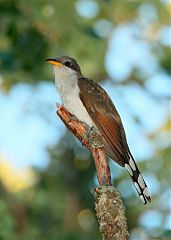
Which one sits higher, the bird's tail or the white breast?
the white breast

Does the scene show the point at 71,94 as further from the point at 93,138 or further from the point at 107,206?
the point at 107,206

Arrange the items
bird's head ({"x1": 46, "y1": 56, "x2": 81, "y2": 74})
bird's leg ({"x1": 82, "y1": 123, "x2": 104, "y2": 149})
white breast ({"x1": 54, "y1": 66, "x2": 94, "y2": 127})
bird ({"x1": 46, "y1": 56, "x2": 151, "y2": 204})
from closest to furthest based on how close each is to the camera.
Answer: bird's leg ({"x1": 82, "y1": 123, "x2": 104, "y2": 149}) < bird ({"x1": 46, "y1": 56, "x2": 151, "y2": 204}) < white breast ({"x1": 54, "y1": 66, "x2": 94, "y2": 127}) < bird's head ({"x1": 46, "y1": 56, "x2": 81, "y2": 74})

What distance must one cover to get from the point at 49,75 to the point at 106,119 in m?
3.98

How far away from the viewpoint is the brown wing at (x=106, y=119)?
22.1 ft

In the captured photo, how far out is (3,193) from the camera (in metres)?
11.1

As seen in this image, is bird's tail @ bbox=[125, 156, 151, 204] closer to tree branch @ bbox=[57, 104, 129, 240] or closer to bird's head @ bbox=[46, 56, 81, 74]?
tree branch @ bbox=[57, 104, 129, 240]

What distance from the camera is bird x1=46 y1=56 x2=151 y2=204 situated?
6.69 m

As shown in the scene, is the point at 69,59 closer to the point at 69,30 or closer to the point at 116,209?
the point at 69,30

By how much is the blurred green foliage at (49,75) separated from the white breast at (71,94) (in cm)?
192

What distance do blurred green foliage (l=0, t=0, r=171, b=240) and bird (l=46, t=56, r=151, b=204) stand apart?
216cm

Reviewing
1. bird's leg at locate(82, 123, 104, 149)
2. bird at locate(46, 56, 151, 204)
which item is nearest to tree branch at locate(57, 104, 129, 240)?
bird's leg at locate(82, 123, 104, 149)

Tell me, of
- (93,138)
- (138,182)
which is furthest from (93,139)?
(138,182)

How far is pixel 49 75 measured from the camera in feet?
36.2

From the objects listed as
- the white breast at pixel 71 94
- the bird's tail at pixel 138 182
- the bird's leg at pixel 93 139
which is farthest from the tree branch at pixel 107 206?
the white breast at pixel 71 94
